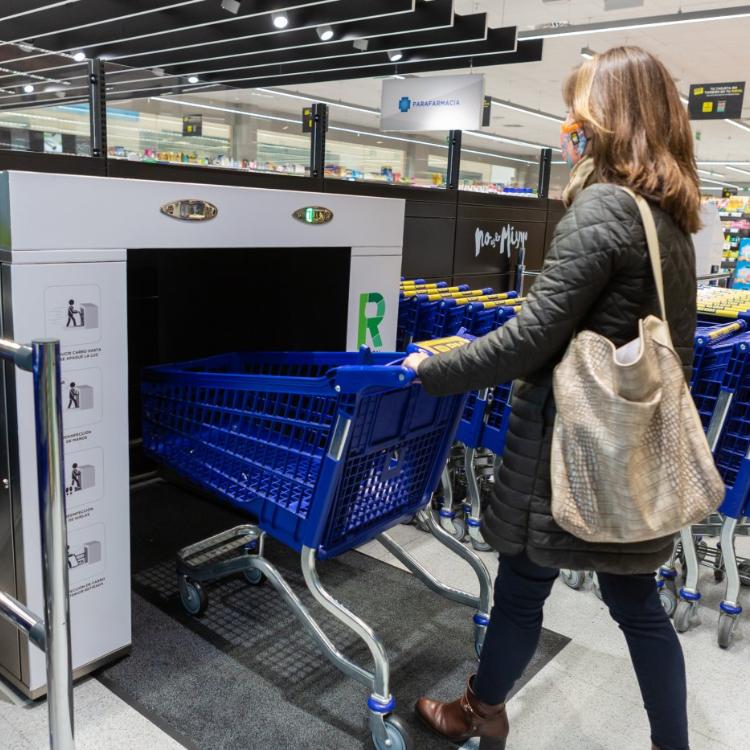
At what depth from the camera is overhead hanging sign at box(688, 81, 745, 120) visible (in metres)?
10.8

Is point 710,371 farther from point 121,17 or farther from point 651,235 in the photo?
point 121,17

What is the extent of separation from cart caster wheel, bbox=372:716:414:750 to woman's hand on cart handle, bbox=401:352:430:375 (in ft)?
2.98

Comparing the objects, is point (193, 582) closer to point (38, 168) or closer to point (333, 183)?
point (38, 168)

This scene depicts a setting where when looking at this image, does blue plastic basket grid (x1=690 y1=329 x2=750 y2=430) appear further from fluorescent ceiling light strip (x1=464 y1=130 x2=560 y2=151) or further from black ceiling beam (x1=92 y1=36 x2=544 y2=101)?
fluorescent ceiling light strip (x1=464 y1=130 x2=560 y2=151)

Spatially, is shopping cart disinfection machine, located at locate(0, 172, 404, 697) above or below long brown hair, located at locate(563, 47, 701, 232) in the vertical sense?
below

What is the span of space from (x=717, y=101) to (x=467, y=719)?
38.1 ft

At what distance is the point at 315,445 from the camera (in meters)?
1.94

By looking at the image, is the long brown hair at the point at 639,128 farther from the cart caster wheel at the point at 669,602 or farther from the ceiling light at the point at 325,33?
the ceiling light at the point at 325,33

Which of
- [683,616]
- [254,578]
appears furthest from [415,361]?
[683,616]

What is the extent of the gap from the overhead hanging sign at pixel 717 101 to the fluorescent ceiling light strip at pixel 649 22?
109 centimetres

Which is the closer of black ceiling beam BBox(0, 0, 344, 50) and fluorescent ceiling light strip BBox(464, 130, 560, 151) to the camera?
black ceiling beam BBox(0, 0, 344, 50)

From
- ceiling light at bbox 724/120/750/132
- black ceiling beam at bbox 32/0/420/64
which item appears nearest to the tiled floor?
black ceiling beam at bbox 32/0/420/64

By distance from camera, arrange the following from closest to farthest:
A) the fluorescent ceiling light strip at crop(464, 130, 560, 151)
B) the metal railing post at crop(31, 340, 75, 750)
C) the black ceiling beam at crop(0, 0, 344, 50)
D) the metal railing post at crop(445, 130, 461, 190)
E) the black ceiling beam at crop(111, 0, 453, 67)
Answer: the metal railing post at crop(31, 340, 75, 750) → the metal railing post at crop(445, 130, 461, 190) → the black ceiling beam at crop(111, 0, 453, 67) → the black ceiling beam at crop(0, 0, 344, 50) → the fluorescent ceiling light strip at crop(464, 130, 560, 151)

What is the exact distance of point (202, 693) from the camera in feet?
6.84
